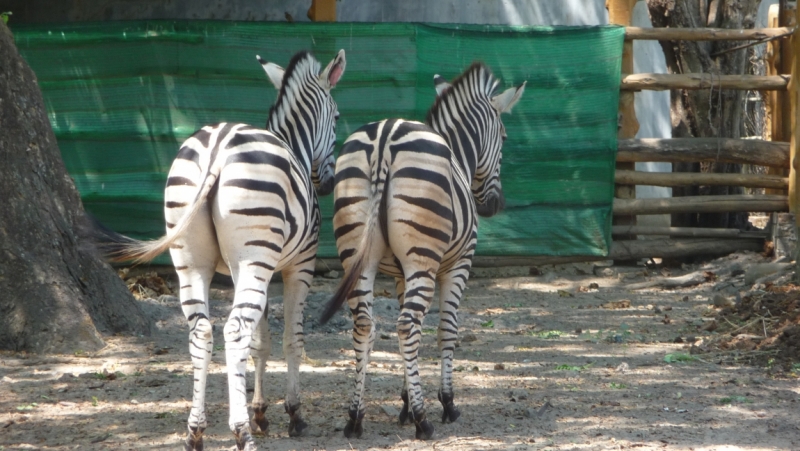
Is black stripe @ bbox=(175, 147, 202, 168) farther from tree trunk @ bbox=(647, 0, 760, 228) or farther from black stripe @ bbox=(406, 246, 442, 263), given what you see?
tree trunk @ bbox=(647, 0, 760, 228)

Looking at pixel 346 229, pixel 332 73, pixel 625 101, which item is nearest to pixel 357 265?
pixel 346 229

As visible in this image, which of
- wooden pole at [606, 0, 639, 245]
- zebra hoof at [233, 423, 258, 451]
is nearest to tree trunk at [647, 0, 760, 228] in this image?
wooden pole at [606, 0, 639, 245]

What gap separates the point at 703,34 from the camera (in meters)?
9.42

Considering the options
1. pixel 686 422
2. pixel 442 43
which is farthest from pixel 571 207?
pixel 686 422

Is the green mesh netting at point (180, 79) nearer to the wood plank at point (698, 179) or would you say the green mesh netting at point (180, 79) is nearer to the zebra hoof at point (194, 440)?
the wood plank at point (698, 179)

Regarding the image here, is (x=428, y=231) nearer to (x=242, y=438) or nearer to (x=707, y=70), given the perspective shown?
(x=242, y=438)

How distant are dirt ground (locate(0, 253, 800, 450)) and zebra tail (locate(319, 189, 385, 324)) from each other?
0.75m

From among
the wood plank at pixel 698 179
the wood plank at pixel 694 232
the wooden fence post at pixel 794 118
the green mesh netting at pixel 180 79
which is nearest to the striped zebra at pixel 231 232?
the green mesh netting at pixel 180 79

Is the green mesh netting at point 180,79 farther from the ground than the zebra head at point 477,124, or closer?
farther from the ground

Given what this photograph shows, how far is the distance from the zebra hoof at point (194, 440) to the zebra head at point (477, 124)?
232 cm

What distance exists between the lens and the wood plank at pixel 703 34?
9.44m

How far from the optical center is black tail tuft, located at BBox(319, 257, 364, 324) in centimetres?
442

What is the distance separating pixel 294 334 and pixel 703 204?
21.0ft

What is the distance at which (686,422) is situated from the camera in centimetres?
493
